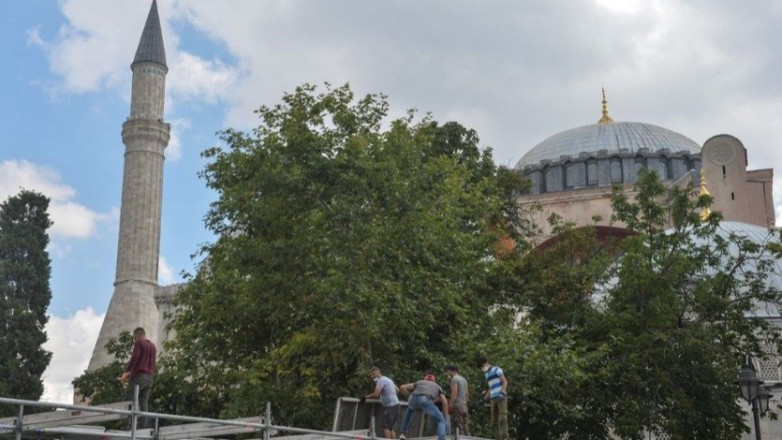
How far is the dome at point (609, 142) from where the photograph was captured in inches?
1941

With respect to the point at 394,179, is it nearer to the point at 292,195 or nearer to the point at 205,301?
the point at 292,195

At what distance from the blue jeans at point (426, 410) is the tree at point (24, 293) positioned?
22.8m

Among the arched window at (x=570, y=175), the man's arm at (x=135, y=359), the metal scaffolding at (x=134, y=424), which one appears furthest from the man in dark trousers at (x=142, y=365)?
the arched window at (x=570, y=175)

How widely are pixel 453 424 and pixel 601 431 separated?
7.79 meters

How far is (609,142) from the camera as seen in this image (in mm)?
49531

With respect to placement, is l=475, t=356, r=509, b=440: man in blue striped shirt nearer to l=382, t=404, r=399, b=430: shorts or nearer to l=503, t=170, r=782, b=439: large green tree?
l=382, t=404, r=399, b=430: shorts

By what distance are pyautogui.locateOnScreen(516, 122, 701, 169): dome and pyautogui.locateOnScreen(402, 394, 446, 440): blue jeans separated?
36938 millimetres

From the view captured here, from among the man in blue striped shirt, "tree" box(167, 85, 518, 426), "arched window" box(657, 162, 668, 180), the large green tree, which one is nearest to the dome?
"arched window" box(657, 162, 668, 180)

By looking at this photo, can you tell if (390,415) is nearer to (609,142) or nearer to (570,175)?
(570,175)

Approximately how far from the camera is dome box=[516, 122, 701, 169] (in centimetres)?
4931

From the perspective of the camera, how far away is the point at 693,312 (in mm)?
21922

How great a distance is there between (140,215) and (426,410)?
36.2 m

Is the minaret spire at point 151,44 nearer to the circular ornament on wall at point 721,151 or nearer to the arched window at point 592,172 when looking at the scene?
the arched window at point 592,172

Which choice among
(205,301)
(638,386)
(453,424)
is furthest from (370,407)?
(638,386)
